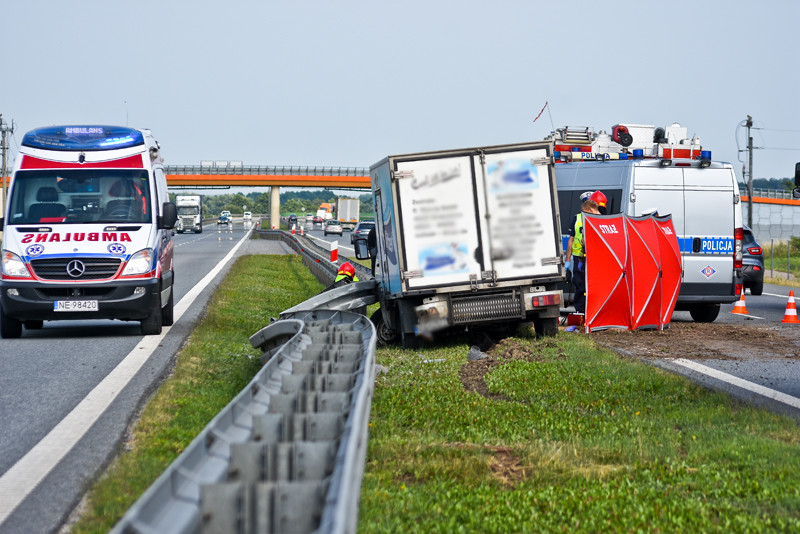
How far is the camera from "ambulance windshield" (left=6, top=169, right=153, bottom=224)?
14.2 m

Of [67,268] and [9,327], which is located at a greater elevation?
[67,268]

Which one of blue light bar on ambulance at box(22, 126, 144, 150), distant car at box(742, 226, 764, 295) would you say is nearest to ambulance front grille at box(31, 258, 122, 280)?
blue light bar on ambulance at box(22, 126, 144, 150)

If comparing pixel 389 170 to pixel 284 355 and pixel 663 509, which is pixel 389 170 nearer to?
pixel 284 355

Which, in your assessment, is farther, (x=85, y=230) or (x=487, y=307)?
(x=85, y=230)

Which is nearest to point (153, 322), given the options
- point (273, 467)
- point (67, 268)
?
point (67, 268)

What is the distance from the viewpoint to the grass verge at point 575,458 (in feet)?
17.3

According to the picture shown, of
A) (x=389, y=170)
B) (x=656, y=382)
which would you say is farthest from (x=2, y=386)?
(x=656, y=382)

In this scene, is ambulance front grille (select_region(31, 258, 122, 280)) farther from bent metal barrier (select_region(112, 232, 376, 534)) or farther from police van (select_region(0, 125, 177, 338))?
bent metal barrier (select_region(112, 232, 376, 534))

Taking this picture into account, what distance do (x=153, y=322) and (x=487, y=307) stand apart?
4.51 metres

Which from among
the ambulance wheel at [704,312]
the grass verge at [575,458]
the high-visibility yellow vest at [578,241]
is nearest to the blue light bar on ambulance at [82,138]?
the high-visibility yellow vest at [578,241]

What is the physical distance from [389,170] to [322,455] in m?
8.19

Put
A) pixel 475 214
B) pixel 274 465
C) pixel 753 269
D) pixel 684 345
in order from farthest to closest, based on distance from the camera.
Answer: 1. pixel 753 269
2. pixel 684 345
3. pixel 475 214
4. pixel 274 465

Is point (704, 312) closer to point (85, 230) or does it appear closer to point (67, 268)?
point (85, 230)

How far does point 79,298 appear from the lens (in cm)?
1369
